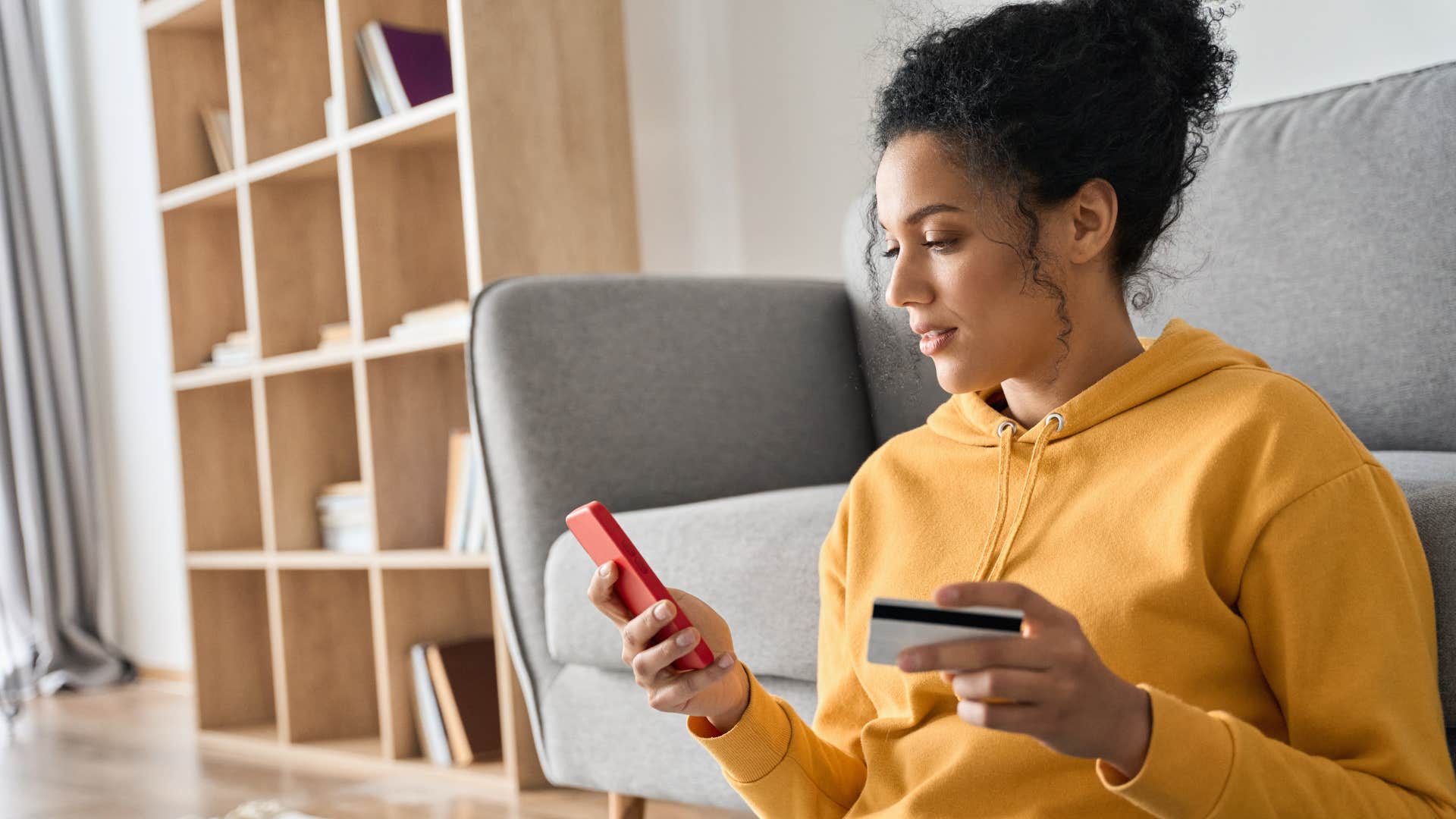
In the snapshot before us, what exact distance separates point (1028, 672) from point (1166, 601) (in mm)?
201

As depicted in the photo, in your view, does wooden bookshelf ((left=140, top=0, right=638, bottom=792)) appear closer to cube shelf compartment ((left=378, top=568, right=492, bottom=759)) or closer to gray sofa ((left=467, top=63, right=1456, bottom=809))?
cube shelf compartment ((left=378, top=568, right=492, bottom=759))

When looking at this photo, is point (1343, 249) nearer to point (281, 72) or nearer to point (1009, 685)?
point (1009, 685)

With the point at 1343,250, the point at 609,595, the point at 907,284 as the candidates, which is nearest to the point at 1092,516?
the point at 907,284

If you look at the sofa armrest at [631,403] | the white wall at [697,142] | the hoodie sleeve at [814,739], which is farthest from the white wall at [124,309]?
the hoodie sleeve at [814,739]

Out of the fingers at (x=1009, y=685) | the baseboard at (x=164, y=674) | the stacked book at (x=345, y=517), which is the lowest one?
the baseboard at (x=164, y=674)

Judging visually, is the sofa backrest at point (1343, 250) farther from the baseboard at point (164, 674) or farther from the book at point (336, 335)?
the baseboard at point (164, 674)

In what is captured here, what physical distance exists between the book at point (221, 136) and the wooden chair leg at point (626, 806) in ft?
6.29

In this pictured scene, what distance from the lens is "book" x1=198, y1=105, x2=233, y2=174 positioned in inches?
114

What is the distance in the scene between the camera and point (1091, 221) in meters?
0.82

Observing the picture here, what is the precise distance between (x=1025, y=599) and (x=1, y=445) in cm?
379

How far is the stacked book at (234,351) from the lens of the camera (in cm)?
279

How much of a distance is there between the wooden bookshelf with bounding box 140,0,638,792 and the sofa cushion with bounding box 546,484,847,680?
72 centimetres

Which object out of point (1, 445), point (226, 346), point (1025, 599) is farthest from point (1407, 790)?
point (1, 445)

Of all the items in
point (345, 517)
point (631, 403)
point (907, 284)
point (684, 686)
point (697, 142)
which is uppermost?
point (697, 142)
